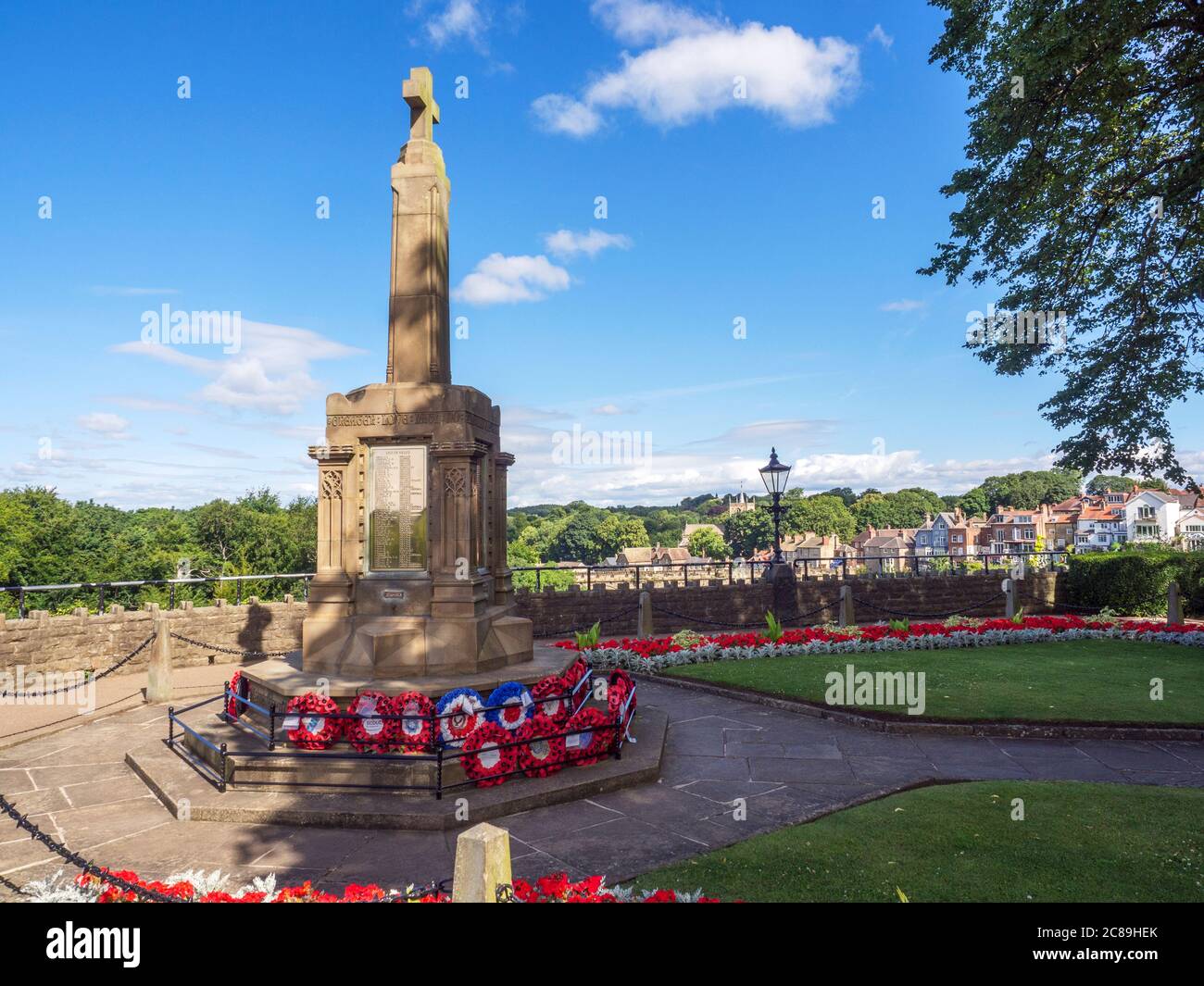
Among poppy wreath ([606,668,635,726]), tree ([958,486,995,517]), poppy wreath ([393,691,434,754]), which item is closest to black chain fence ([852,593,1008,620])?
poppy wreath ([606,668,635,726])

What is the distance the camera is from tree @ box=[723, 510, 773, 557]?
124m

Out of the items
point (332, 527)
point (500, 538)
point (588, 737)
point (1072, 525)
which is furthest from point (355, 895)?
point (1072, 525)

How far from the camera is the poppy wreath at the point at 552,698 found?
24.9 ft

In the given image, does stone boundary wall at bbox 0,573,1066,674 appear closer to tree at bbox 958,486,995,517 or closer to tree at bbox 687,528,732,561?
tree at bbox 687,528,732,561

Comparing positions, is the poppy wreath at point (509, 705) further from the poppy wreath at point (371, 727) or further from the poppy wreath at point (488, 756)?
the poppy wreath at point (371, 727)

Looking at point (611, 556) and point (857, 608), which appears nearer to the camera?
point (857, 608)

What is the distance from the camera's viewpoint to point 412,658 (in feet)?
29.2

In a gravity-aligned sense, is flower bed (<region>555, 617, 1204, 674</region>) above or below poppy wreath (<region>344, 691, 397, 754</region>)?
below

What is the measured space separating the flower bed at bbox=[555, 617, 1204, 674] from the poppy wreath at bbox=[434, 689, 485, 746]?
6122 millimetres

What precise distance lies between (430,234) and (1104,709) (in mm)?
12008

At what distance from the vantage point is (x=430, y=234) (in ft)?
33.3

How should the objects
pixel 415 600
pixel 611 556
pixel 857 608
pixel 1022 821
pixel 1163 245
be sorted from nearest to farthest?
pixel 1022 821 → pixel 415 600 → pixel 1163 245 → pixel 857 608 → pixel 611 556
